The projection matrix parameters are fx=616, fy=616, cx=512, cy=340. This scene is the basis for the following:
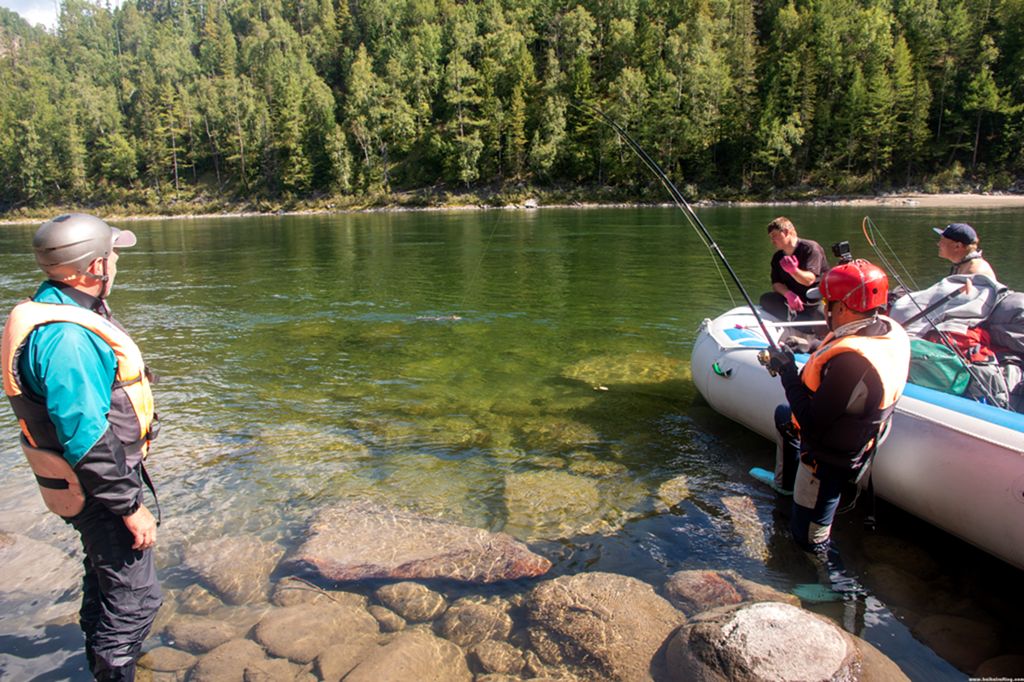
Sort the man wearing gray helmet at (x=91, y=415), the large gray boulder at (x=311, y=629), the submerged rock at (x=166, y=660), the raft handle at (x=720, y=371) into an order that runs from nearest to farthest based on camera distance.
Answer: the man wearing gray helmet at (x=91, y=415) → the submerged rock at (x=166, y=660) → the large gray boulder at (x=311, y=629) → the raft handle at (x=720, y=371)

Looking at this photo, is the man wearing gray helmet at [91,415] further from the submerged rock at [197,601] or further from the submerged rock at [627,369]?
the submerged rock at [627,369]

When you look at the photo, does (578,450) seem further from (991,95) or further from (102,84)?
(102,84)

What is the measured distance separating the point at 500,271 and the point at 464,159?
50.7m

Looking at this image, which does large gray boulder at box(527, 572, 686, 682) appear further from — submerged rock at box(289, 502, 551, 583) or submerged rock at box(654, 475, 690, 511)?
submerged rock at box(654, 475, 690, 511)

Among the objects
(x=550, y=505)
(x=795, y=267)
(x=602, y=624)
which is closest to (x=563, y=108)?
(x=795, y=267)

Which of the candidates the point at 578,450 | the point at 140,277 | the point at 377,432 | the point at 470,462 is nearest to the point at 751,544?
the point at 578,450

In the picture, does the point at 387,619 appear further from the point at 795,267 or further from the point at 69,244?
the point at 795,267

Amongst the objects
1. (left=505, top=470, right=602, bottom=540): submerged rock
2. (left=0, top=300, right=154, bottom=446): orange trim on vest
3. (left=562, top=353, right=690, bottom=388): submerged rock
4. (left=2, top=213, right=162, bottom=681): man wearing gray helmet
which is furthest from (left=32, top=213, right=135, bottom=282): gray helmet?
(left=562, top=353, right=690, bottom=388): submerged rock

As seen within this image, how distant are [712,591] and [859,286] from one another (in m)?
2.09

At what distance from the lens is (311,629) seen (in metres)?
3.78

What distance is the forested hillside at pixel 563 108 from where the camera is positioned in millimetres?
56938

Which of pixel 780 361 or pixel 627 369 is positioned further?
pixel 627 369

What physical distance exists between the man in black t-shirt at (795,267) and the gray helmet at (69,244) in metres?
6.12

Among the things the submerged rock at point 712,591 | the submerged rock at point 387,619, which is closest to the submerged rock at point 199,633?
the submerged rock at point 387,619
